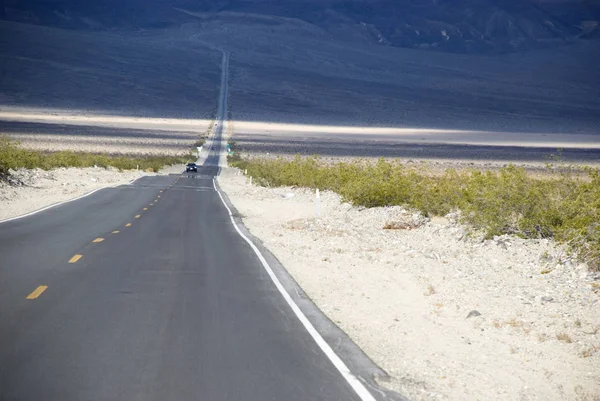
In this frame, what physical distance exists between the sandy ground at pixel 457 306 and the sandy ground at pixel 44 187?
12974mm

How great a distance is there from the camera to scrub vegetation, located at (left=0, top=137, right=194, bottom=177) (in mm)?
44481

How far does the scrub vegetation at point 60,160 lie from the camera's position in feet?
146

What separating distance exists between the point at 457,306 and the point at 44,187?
116 ft

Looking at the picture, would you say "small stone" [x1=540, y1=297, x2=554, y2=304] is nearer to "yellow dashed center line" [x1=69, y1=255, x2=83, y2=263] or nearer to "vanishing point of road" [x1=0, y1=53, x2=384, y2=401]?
"vanishing point of road" [x1=0, y1=53, x2=384, y2=401]

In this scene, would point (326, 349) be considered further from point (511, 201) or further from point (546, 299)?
point (511, 201)

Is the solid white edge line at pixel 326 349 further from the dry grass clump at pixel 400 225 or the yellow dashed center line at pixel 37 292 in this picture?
the dry grass clump at pixel 400 225

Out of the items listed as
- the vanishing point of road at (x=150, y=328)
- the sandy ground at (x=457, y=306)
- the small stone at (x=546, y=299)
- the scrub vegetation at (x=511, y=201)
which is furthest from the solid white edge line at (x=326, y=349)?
the scrub vegetation at (x=511, y=201)

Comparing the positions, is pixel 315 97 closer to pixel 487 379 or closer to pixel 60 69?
pixel 60 69

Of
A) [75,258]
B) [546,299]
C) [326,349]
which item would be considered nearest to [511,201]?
[546,299]

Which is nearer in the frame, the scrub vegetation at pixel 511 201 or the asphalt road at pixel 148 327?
the asphalt road at pixel 148 327

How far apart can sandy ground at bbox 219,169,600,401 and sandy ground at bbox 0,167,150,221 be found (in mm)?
12974

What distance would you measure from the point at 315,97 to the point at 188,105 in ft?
96.3

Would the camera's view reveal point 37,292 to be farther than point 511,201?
No

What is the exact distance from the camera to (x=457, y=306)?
1341 centimetres
